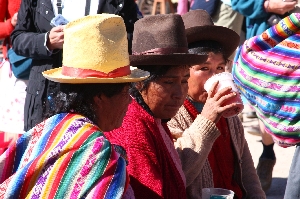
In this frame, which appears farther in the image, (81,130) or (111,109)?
(111,109)

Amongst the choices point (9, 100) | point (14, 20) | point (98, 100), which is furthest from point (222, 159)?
point (14, 20)

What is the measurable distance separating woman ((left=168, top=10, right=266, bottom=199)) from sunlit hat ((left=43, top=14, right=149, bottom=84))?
29.7 inches

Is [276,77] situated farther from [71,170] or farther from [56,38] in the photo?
[71,170]

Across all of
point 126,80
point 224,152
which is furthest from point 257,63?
point 126,80

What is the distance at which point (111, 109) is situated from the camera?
283cm

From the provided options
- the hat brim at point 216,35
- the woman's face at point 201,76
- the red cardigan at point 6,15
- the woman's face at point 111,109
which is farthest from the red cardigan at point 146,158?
the red cardigan at point 6,15

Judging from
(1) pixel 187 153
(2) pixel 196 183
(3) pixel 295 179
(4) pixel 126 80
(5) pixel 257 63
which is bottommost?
(3) pixel 295 179

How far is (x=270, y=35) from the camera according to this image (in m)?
3.89

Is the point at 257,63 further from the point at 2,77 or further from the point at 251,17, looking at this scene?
the point at 251,17

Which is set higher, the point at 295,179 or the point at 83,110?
the point at 83,110

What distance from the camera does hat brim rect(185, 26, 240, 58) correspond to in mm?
4025

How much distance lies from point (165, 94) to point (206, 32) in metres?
0.82

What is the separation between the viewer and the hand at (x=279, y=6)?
6660 millimetres

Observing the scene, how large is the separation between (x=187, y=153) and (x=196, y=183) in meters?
0.27
